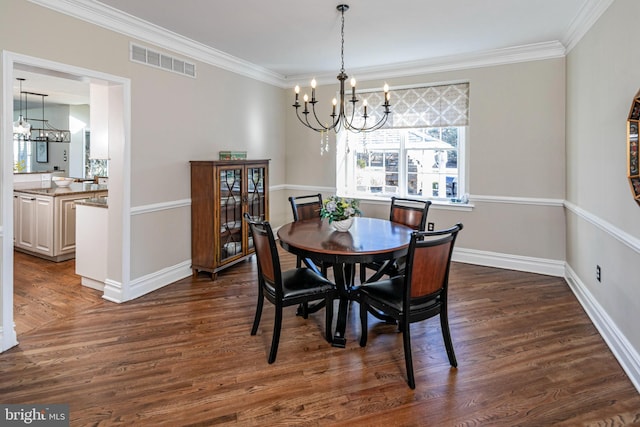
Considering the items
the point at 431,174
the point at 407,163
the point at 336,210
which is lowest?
the point at 336,210

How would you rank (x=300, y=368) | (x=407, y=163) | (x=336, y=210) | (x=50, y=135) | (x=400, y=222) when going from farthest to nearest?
(x=50, y=135)
(x=407, y=163)
(x=400, y=222)
(x=336, y=210)
(x=300, y=368)

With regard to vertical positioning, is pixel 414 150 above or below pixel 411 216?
above

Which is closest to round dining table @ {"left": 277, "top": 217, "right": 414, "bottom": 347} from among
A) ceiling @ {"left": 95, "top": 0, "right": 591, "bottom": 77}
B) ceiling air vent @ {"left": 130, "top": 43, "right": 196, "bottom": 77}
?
ceiling @ {"left": 95, "top": 0, "right": 591, "bottom": 77}

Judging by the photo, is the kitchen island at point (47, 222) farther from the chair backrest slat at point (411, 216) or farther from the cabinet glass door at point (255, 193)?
the chair backrest slat at point (411, 216)

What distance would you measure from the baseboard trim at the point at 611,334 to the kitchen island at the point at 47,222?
557 cm

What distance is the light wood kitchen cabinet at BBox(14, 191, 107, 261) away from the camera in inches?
186

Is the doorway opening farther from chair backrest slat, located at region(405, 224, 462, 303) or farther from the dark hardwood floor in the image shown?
chair backrest slat, located at region(405, 224, 462, 303)

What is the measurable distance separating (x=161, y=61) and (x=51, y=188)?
3.05 metres

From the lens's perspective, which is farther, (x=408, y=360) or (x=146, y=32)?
(x=146, y=32)

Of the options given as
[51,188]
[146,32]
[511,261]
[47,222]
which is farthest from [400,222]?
[51,188]

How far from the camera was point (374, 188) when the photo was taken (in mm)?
5656

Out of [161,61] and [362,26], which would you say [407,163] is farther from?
[161,61]

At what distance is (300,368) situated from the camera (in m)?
2.44

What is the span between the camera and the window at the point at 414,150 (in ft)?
15.9
